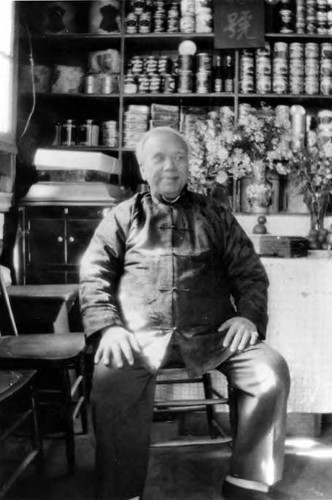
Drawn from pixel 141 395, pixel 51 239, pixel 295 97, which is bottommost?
pixel 141 395

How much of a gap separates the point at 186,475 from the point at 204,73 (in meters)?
2.53

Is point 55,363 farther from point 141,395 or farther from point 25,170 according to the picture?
point 25,170

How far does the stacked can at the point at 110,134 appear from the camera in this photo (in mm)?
3660

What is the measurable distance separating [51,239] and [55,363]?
1.32 m

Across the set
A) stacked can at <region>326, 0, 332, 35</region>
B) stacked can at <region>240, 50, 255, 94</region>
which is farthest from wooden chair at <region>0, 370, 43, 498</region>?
stacked can at <region>326, 0, 332, 35</region>

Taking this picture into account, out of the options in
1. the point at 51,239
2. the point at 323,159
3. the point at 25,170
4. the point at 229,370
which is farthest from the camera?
the point at 25,170

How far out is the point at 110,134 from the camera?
12.0ft

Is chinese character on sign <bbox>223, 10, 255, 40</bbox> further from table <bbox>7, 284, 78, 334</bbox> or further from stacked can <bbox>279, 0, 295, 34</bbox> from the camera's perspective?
table <bbox>7, 284, 78, 334</bbox>

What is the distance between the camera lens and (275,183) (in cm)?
369

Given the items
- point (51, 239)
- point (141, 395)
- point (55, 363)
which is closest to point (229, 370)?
point (141, 395)

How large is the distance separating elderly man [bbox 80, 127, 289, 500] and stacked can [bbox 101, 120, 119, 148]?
5.37 ft

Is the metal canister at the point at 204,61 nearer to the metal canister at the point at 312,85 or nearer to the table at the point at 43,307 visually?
the metal canister at the point at 312,85

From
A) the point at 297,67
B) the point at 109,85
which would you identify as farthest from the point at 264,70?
the point at 109,85

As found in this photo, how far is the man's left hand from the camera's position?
5.75 feet
